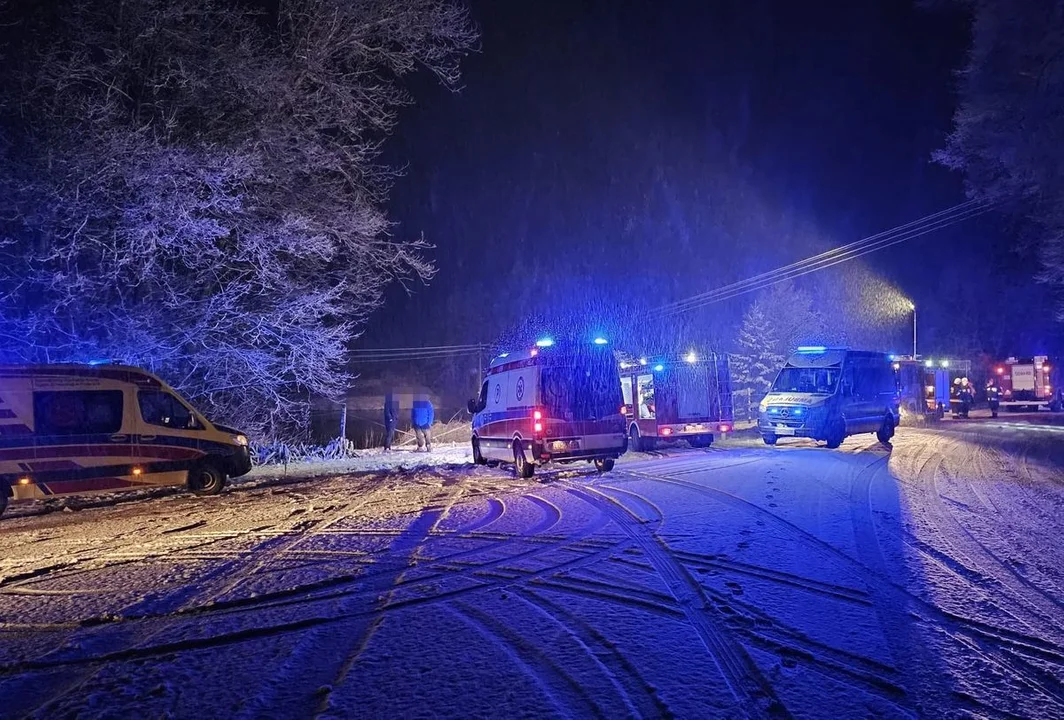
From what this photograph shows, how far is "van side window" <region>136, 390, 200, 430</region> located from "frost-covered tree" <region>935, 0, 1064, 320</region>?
766 inches

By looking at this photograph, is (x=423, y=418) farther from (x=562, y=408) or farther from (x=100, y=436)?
(x=100, y=436)

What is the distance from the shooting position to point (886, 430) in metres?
20.5

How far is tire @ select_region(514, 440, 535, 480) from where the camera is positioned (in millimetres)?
13688

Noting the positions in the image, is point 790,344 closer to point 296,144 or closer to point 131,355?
point 296,144

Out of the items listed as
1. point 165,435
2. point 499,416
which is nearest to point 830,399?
point 499,416

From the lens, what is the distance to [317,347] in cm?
1595

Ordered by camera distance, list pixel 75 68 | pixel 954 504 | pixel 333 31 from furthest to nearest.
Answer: pixel 333 31
pixel 75 68
pixel 954 504

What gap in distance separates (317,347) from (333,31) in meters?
7.19

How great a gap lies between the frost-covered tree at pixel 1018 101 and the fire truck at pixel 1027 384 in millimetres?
23150

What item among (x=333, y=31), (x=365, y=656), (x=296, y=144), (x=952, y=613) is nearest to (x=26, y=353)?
(x=296, y=144)

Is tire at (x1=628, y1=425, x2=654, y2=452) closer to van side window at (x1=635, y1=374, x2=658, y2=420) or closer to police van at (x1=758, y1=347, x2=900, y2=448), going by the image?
van side window at (x1=635, y1=374, x2=658, y2=420)

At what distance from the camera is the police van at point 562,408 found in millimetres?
13250

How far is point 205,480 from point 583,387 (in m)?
7.52

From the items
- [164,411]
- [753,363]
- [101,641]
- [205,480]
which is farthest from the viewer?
[753,363]
